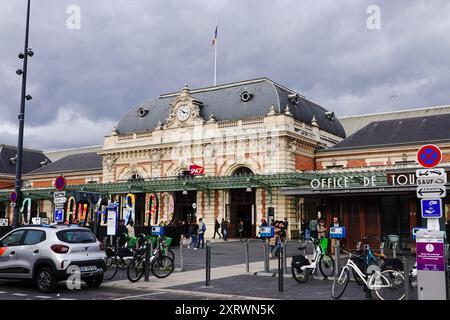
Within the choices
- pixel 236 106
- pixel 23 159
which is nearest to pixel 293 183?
pixel 236 106

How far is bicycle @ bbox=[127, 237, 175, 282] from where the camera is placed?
1411 centimetres

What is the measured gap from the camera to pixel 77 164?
5962cm

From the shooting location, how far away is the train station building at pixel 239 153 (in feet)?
125

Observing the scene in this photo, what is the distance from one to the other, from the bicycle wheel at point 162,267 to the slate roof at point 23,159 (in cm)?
5379

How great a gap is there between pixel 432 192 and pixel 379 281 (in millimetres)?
2756

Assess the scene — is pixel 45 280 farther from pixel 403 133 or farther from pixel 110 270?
pixel 403 133

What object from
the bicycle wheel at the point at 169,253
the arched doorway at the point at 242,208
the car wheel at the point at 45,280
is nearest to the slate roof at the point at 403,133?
the arched doorway at the point at 242,208

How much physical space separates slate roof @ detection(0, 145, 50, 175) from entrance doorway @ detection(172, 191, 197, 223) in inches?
1205

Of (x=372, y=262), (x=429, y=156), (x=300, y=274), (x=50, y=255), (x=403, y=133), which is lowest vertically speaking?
(x=300, y=274)

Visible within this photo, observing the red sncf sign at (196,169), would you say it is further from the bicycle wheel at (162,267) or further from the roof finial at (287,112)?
the bicycle wheel at (162,267)

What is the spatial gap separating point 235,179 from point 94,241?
79.7 feet

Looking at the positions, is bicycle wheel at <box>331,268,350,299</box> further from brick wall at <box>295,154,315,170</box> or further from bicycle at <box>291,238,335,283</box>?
brick wall at <box>295,154,315,170</box>
